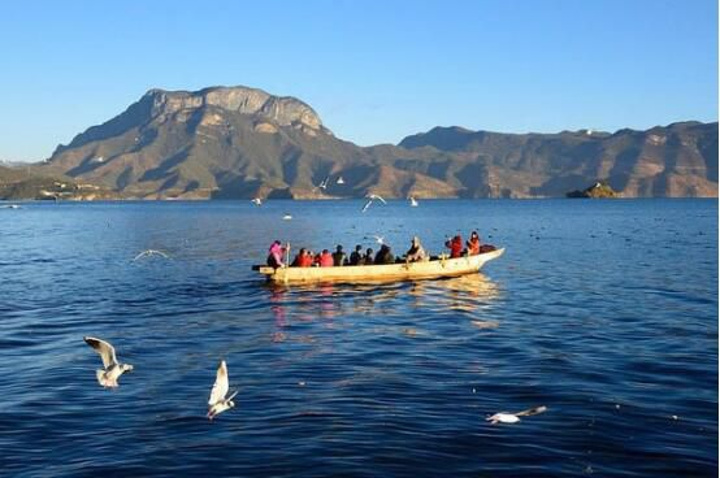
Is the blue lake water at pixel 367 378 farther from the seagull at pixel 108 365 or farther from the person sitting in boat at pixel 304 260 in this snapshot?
the person sitting in boat at pixel 304 260

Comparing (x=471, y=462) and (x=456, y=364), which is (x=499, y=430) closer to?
(x=471, y=462)

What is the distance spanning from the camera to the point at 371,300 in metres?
40.4

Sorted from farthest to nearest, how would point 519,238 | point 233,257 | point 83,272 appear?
point 519,238 < point 233,257 < point 83,272

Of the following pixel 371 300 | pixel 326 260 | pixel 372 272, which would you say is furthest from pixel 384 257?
pixel 371 300

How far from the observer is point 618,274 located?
5428 cm

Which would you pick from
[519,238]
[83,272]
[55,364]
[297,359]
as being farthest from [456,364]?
[519,238]

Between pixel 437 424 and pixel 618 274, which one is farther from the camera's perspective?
pixel 618 274

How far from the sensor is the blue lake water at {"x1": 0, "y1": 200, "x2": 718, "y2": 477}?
16688mm

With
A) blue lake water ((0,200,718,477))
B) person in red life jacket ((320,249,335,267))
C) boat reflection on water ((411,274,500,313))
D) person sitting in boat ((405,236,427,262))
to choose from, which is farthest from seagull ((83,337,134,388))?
person sitting in boat ((405,236,427,262))

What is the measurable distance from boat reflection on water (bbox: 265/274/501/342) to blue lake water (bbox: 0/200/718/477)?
0.17 meters

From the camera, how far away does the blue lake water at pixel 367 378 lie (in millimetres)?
16688

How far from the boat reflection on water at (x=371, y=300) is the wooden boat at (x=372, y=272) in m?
0.61

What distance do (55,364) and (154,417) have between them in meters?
8.17

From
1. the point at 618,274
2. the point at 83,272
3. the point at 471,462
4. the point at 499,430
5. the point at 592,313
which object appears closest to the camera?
the point at 471,462
